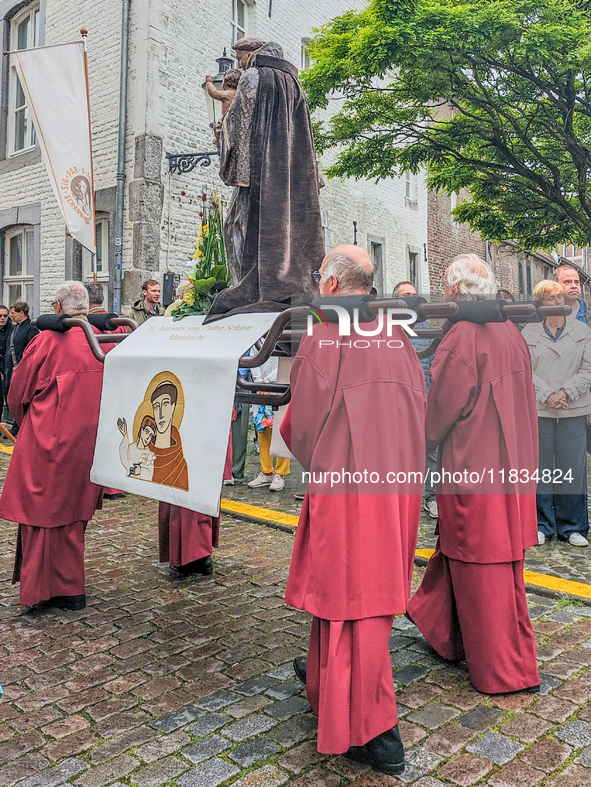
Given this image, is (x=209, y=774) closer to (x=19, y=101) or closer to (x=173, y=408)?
(x=173, y=408)

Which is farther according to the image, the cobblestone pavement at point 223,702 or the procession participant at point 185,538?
the procession participant at point 185,538

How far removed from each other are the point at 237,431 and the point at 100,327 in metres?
3.77

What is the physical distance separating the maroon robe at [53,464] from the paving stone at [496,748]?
245 cm

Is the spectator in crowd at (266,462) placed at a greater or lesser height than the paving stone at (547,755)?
greater

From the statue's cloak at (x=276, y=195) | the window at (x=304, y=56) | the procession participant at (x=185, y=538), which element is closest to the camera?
the statue's cloak at (x=276, y=195)

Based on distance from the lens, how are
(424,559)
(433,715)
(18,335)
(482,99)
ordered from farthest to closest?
(482,99)
(18,335)
(424,559)
(433,715)

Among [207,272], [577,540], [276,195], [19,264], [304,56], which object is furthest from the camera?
[304,56]

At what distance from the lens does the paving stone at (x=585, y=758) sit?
255cm

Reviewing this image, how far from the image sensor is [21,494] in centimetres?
412

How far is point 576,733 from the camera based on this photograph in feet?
9.05

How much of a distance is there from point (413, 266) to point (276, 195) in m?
16.7

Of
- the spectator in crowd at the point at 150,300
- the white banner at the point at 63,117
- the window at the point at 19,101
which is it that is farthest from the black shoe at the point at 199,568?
the window at the point at 19,101

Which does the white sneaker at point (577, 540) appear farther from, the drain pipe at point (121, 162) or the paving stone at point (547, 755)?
the drain pipe at point (121, 162)

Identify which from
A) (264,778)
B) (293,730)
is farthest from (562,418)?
(264,778)
